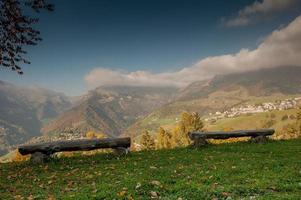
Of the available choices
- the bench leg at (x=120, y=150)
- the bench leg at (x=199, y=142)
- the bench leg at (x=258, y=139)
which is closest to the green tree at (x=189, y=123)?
the bench leg at (x=258, y=139)

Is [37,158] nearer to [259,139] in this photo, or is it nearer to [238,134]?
[238,134]

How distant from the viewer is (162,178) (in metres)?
15.9

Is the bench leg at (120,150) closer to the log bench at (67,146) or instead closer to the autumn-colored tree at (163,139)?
the log bench at (67,146)

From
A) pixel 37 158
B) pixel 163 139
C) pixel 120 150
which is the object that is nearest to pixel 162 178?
pixel 120 150

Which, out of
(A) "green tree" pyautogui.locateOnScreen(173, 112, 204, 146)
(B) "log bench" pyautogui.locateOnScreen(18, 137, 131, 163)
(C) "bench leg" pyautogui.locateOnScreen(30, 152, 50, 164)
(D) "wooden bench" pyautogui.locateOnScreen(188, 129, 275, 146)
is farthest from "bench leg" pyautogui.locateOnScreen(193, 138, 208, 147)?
(A) "green tree" pyautogui.locateOnScreen(173, 112, 204, 146)

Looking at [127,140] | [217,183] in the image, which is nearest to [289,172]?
[217,183]

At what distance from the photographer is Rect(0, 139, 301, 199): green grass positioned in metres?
12.9

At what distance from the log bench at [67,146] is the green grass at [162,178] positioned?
924mm

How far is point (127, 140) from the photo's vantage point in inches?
1078

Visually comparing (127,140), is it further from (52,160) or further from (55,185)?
(55,185)

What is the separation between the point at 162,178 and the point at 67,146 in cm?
1211

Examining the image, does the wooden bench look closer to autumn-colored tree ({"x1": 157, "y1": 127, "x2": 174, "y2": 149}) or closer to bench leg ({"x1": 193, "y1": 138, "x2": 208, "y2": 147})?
bench leg ({"x1": 193, "y1": 138, "x2": 208, "y2": 147})

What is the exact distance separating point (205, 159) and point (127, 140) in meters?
7.35

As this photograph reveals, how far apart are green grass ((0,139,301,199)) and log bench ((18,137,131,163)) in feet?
3.03
